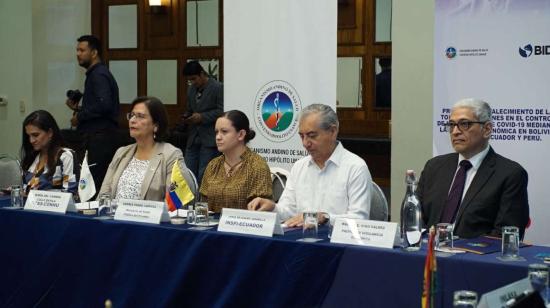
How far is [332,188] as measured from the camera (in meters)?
3.66

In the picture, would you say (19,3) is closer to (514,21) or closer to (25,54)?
(25,54)

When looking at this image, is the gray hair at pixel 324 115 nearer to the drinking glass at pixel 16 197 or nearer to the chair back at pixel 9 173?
the drinking glass at pixel 16 197

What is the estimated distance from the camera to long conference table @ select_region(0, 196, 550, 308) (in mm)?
2662

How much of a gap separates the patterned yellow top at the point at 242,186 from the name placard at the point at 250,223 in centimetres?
71

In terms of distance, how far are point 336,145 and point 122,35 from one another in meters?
5.41

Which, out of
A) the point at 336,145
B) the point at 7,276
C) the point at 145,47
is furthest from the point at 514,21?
the point at 145,47

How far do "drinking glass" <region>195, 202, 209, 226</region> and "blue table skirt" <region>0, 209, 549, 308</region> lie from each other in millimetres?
120

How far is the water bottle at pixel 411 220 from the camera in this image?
2766 millimetres

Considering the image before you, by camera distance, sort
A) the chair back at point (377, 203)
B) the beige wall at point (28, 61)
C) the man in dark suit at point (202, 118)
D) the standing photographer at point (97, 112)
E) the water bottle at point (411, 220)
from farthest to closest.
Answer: the beige wall at point (28, 61)
the man in dark suit at point (202, 118)
the standing photographer at point (97, 112)
the chair back at point (377, 203)
the water bottle at point (411, 220)

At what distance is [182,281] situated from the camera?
3119mm

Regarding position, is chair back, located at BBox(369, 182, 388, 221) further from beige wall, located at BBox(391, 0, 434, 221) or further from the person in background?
the person in background

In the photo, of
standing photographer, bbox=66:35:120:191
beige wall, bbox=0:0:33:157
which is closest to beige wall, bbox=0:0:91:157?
beige wall, bbox=0:0:33:157

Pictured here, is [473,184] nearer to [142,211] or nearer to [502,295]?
[142,211]

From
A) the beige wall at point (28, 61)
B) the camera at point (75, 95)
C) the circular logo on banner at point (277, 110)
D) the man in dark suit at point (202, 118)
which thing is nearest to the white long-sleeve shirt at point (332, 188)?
the circular logo on banner at point (277, 110)
